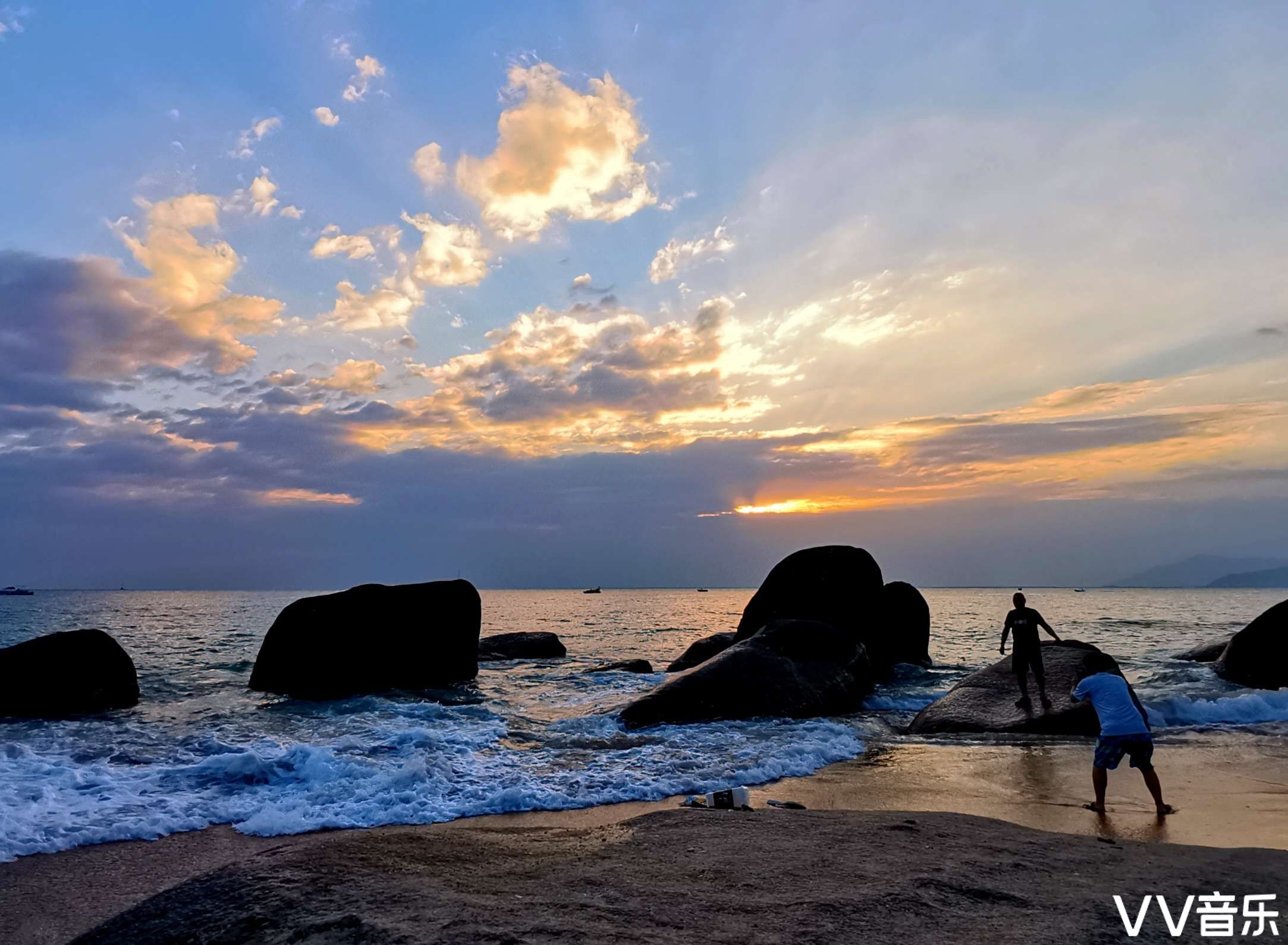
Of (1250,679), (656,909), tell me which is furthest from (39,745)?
(1250,679)

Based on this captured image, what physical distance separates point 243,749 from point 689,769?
7.14 m

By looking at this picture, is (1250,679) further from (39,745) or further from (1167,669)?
(39,745)

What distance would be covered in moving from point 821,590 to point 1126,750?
539 inches

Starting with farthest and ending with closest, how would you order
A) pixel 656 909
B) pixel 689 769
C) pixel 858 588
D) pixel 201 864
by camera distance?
1. pixel 858 588
2. pixel 689 769
3. pixel 201 864
4. pixel 656 909

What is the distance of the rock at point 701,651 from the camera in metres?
24.5

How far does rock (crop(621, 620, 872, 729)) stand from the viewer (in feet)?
49.2

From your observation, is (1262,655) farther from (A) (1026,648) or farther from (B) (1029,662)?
(A) (1026,648)

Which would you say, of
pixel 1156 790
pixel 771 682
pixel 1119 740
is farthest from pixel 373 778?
pixel 1156 790

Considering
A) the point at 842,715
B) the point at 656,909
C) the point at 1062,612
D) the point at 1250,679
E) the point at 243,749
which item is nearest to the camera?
the point at 656,909

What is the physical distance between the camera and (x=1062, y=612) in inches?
2847

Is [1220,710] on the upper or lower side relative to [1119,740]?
lower

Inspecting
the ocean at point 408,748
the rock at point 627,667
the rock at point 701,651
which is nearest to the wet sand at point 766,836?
the ocean at point 408,748

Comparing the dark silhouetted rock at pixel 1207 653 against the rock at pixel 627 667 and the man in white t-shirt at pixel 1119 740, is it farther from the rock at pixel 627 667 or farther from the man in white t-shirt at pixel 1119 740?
the man in white t-shirt at pixel 1119 740

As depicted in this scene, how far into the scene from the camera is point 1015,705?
14.2m
